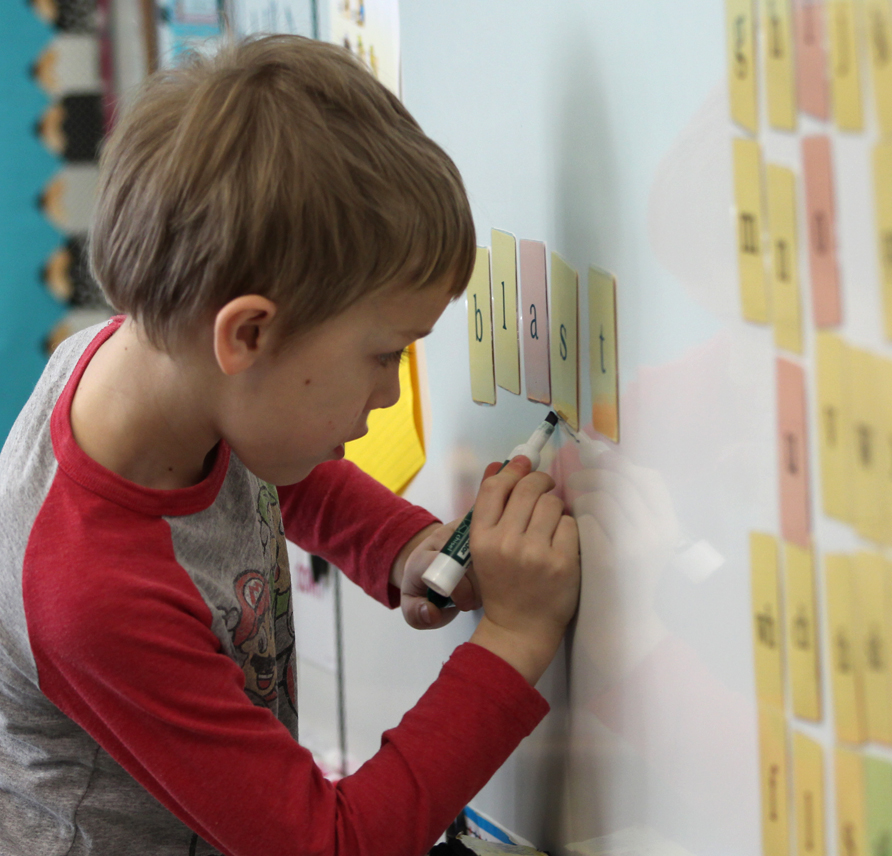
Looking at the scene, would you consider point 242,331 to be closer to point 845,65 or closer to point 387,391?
point 387,391

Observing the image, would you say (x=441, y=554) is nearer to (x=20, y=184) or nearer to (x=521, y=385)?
(x=521, y=385)

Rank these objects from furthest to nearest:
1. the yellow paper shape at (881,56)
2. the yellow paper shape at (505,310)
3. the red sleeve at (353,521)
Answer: the red sleeve at (353,521) → the yellow paper shape at (505,310) → the yellow paper shape at (881,56)

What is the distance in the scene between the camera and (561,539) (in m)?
0.49

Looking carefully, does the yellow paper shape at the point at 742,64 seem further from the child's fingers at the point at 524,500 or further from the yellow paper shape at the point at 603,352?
the child's fingers at the point at 524,500

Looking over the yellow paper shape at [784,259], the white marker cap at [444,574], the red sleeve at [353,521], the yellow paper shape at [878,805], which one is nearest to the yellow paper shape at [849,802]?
the yellow paper shape at [878,805]

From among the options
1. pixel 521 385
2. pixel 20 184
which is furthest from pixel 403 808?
pixel 20 184

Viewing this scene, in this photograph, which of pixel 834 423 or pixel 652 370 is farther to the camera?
pixel 652 370

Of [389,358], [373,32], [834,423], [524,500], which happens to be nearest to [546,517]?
[524,500]

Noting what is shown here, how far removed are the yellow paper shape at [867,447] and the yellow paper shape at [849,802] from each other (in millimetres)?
78

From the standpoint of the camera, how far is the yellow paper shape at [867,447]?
28cm

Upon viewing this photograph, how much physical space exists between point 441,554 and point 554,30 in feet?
0.90

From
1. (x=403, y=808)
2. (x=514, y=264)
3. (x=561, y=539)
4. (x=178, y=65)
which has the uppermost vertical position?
(x=178, y=65)

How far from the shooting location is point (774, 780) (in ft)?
1.14

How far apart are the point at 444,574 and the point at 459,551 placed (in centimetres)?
2
